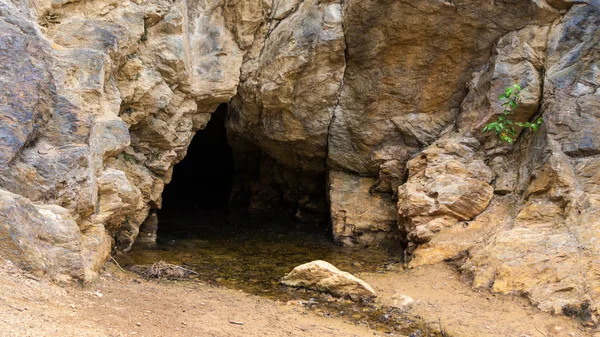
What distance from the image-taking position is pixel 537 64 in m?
8.84

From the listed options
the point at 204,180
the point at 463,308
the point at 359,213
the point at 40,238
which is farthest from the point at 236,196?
the point at 40,238

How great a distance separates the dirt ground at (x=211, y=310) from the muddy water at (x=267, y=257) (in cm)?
37

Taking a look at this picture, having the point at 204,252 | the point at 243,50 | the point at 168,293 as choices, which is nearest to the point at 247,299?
the point at 168,293

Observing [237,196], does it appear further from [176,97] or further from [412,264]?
[412,264]

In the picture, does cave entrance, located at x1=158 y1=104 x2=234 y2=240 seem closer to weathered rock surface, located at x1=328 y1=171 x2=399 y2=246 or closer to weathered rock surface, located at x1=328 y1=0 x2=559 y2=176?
weathered rock surface, located at x1=328 y1=171 x2=399 y2=246

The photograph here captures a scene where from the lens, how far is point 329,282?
23.1ft

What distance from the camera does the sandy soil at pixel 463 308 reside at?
5.94m

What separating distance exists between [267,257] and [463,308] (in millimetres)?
3594

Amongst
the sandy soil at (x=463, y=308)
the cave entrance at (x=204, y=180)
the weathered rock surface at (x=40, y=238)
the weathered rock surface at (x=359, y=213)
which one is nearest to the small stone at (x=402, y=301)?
the sandy soil at (x=463, y=308)

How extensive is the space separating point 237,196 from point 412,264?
8.42m

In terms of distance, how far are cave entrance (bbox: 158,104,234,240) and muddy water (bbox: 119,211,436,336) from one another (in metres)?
0.93

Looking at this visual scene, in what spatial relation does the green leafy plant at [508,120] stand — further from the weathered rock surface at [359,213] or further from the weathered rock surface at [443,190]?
the weathered rock surface at [359,213]

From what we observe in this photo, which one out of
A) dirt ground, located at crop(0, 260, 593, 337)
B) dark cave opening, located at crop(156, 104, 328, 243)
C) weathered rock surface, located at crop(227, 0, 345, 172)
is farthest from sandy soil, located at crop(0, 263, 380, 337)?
weathered rock surface, located at crop(227, 0, 345, 172)

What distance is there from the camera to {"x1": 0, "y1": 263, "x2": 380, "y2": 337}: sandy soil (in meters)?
3.83
